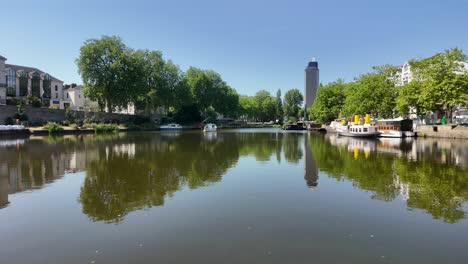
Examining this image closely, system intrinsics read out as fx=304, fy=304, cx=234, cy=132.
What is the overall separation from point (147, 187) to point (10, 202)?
4.52 m

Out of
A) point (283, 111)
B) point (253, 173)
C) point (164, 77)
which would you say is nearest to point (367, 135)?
point (253, 173)

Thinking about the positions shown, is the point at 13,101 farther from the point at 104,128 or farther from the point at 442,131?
the point at 442,131

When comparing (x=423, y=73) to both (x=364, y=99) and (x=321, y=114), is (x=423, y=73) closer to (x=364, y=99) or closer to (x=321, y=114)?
(x=364, y=99)

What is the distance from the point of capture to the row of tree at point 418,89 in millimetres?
44438

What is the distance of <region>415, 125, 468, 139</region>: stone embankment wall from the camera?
41969 mm

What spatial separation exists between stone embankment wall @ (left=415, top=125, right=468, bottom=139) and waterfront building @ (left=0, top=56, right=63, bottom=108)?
85562 millimetres

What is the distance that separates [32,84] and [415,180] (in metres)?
96.5

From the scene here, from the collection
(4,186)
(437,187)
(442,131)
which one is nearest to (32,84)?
(4,186)

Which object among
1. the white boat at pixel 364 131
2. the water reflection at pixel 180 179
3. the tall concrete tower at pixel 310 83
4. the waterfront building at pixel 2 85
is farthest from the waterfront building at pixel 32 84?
the tall concrete tower at pixel 310 83

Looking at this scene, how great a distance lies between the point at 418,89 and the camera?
50.3 m

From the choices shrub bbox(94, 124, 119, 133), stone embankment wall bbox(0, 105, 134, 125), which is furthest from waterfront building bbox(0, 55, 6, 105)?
shrub bbox(94, 124, 119, 133)

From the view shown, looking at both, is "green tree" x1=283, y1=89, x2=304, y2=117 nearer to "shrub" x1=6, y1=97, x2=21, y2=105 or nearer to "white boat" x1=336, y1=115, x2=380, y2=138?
"white boat" x1=336, y1=115, x2=380, y2=138

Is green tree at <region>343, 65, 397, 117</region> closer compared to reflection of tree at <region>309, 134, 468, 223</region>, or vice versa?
reflection of tree at <region>309, 134, 468, 223</region>

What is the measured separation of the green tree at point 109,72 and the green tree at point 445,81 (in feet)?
199
